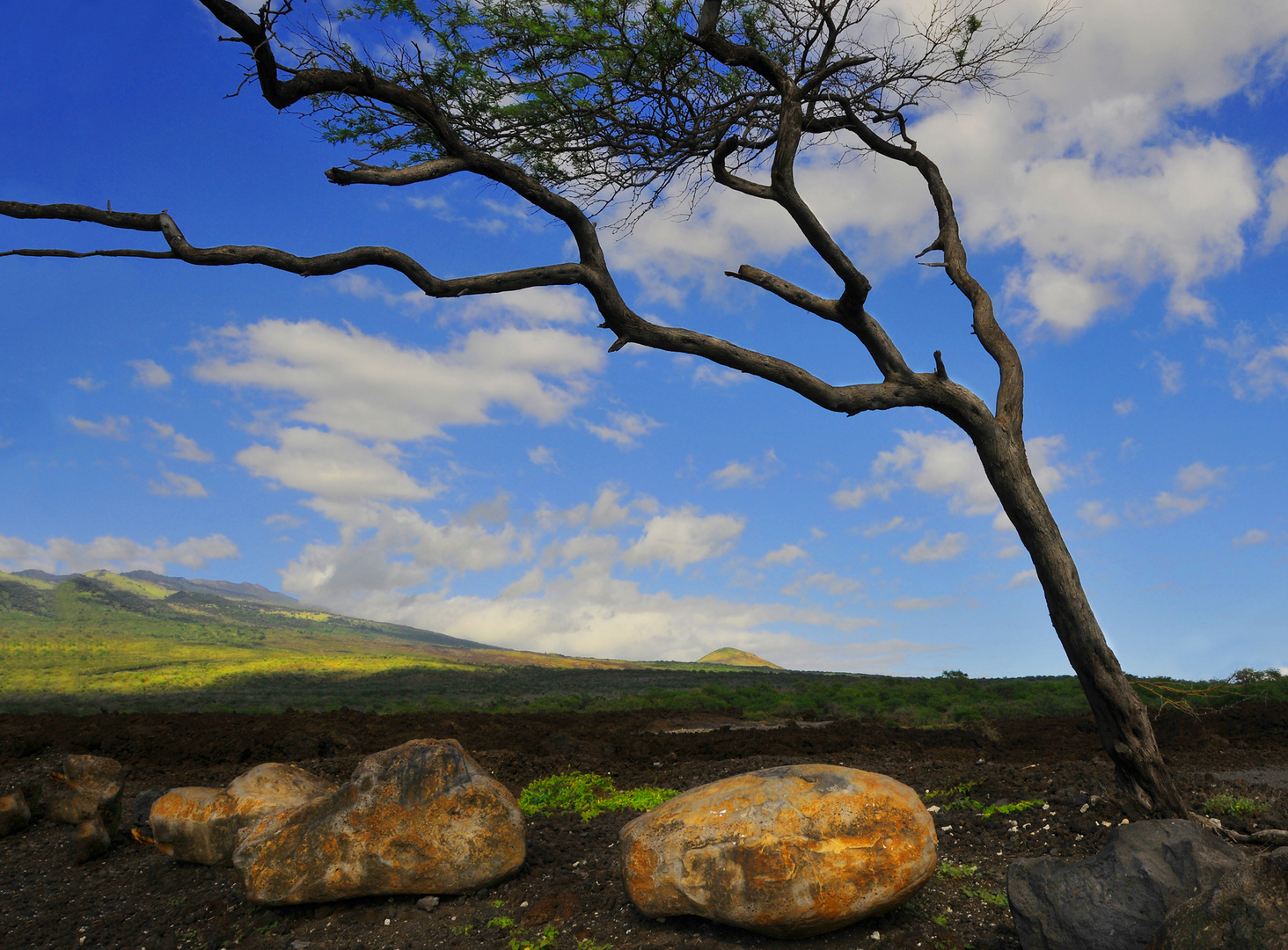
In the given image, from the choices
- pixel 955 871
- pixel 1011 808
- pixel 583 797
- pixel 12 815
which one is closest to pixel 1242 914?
pixel 955 871

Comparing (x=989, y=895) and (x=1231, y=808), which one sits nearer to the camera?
(x=989, y=895)

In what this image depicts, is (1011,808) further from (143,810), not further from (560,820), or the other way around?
(143,810)

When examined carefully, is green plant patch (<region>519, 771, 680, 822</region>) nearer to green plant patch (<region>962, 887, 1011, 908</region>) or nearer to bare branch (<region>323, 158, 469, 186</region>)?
green plant patch (<region>962, 887, 1011, 908</region>)

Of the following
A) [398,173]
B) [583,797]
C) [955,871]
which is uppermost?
[398,173]

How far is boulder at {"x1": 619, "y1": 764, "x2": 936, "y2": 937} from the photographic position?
193 inches

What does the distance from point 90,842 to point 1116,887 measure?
10.1 m

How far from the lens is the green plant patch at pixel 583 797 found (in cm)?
878

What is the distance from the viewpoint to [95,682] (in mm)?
41281

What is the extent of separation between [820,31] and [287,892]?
10.8 m

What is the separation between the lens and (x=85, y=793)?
9867 mm

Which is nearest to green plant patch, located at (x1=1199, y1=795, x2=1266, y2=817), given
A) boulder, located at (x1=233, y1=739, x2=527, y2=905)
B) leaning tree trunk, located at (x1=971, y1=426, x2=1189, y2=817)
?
leaning tree trunk, located at (x1=971, y1=426, x2=1189, y2=817)

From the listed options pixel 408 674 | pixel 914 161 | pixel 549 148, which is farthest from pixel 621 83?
pixel 408 674

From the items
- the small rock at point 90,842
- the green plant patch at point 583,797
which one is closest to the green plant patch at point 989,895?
the green plant patch at point 583,797

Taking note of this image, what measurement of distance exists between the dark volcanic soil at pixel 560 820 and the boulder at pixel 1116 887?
569mm
